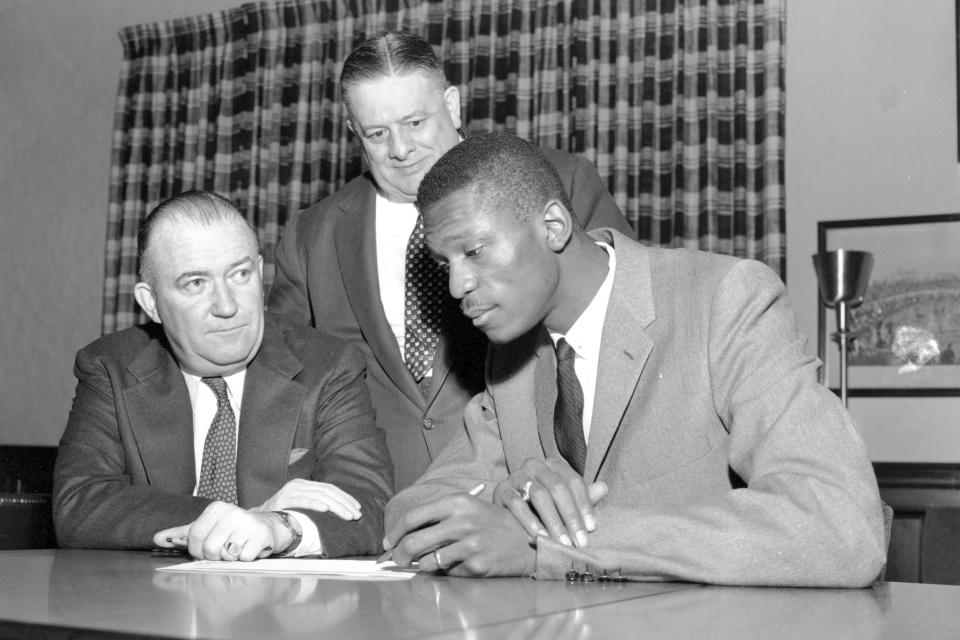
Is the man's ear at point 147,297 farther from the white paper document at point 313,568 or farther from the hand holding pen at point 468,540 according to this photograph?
the hand holding pen at point 468,540

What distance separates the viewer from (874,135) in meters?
5.16

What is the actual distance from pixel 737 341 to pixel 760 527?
1.33 feet

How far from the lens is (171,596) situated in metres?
1.42

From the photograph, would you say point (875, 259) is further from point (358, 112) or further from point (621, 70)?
point (358, 112)

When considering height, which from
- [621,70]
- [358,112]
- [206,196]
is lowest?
[206,196]

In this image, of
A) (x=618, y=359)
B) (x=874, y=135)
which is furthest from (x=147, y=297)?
(x=874, y=135)

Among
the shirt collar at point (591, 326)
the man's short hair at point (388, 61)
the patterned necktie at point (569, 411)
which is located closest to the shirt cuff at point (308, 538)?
the patterned necktie at point (569, 411)

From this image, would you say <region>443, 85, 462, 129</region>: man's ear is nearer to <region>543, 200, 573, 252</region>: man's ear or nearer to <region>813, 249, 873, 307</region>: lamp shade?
<region>543, 200, 573, 252</region>: man's ear

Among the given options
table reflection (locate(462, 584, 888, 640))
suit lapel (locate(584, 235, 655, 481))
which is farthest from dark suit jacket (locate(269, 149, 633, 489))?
table reflection (locate(462, 584, 888, 640))

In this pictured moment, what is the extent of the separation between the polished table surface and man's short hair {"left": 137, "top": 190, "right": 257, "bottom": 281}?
3.37 feet

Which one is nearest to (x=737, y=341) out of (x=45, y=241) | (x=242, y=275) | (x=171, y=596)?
(x=171, y=596)

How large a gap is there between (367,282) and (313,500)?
92 cm

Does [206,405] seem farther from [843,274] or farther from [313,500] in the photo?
[843,274]

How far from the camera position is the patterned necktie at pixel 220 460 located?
8.30 feet
